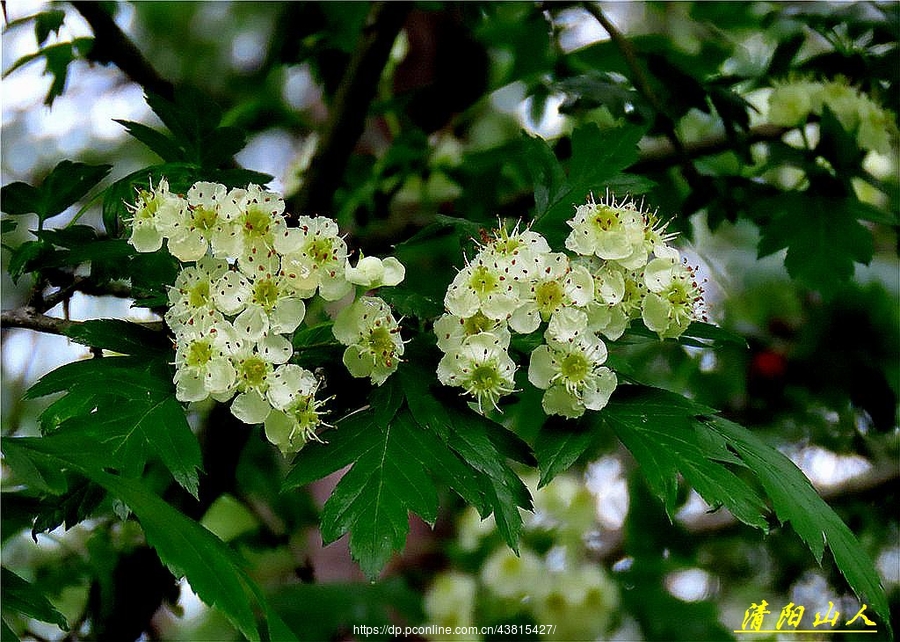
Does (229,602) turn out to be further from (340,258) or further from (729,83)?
(729,83)

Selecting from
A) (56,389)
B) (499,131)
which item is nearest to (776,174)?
(499,131)

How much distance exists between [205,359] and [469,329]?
8.3 inches

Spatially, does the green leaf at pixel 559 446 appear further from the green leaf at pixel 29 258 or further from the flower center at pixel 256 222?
the green leaf at pixel 29 258

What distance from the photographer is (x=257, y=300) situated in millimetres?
760

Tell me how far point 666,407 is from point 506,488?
0.15 m

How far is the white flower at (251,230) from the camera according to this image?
2.58ft

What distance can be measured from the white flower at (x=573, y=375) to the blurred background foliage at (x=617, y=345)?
4.7 inches

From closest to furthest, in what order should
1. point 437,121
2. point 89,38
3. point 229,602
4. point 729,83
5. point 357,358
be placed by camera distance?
point 229,602 < point 357,358 < point 89,38 < point 729,83 < point 437,121

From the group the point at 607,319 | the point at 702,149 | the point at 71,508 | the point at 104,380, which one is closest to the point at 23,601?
the point at 71,508

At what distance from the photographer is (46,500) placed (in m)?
0.81

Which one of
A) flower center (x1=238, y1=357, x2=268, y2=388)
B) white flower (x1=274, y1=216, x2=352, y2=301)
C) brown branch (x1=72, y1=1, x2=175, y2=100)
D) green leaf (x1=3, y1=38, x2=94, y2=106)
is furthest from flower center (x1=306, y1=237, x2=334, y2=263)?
green leaf (x1=3, y1=38, x2=94, y2=106)

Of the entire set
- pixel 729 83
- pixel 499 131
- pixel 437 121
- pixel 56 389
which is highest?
pixel 56 389

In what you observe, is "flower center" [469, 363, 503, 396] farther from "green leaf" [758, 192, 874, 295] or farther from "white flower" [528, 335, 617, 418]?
"green leaf" [758, 192, 874, 295]

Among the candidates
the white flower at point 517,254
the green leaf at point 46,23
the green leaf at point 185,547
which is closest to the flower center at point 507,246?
the white flower at point 517,254
